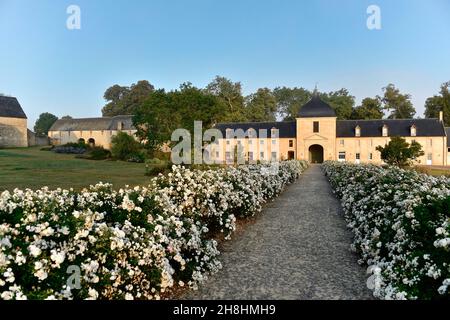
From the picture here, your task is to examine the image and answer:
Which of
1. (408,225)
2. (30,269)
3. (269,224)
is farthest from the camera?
(269,224)

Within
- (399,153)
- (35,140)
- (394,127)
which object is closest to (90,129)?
(35,140)

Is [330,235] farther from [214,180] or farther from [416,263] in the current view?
[416,263]

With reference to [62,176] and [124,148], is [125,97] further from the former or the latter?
[62,176]

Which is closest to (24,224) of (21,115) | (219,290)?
(219,290)

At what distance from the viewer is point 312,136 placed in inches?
2174

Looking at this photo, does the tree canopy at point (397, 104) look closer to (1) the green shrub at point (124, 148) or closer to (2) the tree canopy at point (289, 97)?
(2) the tree canopy at point (289, 97)

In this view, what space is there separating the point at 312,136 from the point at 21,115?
45.8 metres

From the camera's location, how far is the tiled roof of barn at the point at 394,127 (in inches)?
2093

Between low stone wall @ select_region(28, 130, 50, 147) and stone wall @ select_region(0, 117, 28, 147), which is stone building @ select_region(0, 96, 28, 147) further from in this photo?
low stone wall @ select_region(28, 130, 50, 147)

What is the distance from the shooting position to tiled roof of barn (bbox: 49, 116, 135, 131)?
6944cm

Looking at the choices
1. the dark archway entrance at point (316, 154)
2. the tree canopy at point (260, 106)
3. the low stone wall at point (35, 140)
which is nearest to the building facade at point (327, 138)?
the dark archway entrance at point (316, 154)

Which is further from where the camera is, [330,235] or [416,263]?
[330,235]

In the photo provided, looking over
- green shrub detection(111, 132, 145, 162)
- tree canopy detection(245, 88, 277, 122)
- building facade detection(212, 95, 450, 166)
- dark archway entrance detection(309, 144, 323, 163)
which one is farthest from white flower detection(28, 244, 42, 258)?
tree canopy detection(245, 88, 277, 122)

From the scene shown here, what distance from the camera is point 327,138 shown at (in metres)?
55.1
